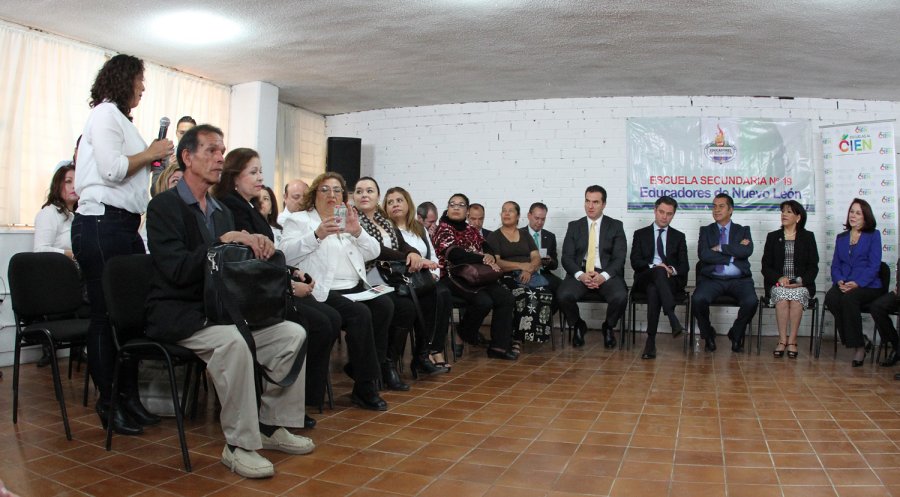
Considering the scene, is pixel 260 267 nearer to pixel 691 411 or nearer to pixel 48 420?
pixel 48 420

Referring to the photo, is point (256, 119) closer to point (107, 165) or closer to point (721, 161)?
point (107, 165)

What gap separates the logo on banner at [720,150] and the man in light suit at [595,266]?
1.67 meters

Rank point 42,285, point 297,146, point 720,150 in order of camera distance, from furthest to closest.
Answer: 1. point 297,146
2. point 720,150
3. point 42,285

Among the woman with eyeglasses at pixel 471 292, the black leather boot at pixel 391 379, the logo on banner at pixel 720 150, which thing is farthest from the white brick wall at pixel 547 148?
the black leather boot at pixel 391 379

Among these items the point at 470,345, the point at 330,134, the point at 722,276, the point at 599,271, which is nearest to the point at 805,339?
the point at 722,276

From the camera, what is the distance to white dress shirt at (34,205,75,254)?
14.9 ft

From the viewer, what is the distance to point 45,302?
10.2ft

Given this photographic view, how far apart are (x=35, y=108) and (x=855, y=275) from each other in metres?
6.73

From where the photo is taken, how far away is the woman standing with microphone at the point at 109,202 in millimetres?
2861

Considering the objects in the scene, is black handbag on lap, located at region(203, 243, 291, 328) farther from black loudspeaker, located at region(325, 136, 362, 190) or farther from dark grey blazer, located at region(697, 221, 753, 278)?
black loudspeaker, located at region(325, 136, 362, 190)

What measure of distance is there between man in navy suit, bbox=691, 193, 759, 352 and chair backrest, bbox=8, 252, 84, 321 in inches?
184

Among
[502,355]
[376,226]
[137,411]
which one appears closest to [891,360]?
[502,355]

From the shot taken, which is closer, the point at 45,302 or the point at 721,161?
the point at 45,302

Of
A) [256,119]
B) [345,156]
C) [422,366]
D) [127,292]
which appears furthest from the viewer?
[345,156]
